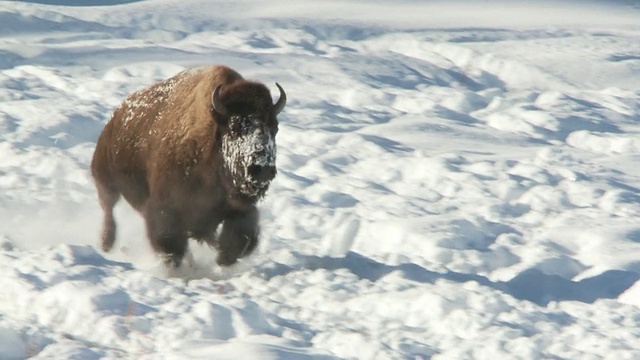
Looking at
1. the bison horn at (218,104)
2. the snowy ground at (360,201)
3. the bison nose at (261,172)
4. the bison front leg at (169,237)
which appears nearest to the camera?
the snowy ground at (360,201)

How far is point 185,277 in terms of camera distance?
6273 millimetres

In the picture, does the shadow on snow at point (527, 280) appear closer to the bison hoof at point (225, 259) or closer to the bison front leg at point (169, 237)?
the bison hoof at point (225, 259)

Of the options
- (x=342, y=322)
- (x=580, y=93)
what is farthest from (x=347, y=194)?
(x=580, y=93)

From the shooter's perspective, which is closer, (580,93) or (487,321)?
(487,321)

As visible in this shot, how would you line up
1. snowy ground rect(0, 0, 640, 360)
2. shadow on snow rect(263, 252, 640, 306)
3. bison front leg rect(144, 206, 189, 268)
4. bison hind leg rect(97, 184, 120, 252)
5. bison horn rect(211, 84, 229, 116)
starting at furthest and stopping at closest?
bison hind leg rect(97, 184, 120, 252), bison front leg rect(144, 206, 189, 268), shadow on snow rect(263, 252, 640, 306), bison horn rect(211, 84, 229, 116), snowy ground rect(0, 0, 640, 360)

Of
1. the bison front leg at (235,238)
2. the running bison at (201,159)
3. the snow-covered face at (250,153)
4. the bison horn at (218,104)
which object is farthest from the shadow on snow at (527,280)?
the bison horn at (218,104)

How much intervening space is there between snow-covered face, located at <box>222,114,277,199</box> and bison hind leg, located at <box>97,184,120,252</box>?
1630 millimetres

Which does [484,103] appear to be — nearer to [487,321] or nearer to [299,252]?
[299,252]

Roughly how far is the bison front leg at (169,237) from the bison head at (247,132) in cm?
53

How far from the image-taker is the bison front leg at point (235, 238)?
20.5 feet

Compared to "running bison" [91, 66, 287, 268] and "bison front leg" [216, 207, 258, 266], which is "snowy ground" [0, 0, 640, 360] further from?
"running bison" [91, 66, 287, 268]

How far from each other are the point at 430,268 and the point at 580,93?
7.68 metres

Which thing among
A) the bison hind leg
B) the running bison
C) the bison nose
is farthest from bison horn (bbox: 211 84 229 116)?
the bison hind leg

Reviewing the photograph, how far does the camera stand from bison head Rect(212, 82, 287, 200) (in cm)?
568
